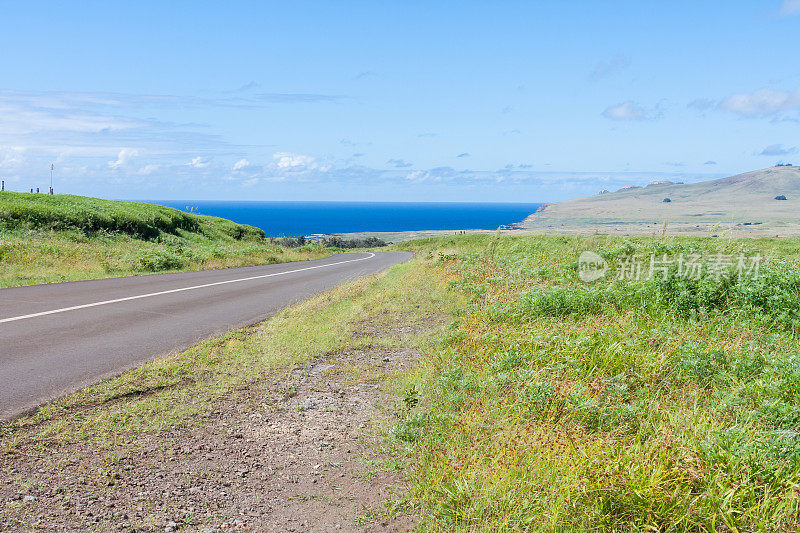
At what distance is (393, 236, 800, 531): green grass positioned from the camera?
3.49 m

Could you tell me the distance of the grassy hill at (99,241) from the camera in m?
16.8

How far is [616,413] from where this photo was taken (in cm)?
458

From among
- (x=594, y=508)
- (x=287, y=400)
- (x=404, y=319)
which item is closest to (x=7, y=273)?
(x=404, y=319)

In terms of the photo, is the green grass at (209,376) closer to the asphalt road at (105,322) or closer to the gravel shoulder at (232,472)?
the gravel shoulder at (232,472)

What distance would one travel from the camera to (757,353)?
6023 mm

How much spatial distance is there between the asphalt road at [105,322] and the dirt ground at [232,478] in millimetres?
1734

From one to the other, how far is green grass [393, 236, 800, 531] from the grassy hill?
1323 centimetres

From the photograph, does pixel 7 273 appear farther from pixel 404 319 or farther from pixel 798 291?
pixel 798 291

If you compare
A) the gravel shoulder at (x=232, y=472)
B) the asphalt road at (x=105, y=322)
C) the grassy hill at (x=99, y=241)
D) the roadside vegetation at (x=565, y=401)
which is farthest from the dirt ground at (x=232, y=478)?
the grassy hill at (x=99, y=241)

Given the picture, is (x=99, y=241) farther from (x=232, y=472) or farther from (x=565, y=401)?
(x=565, y=401)

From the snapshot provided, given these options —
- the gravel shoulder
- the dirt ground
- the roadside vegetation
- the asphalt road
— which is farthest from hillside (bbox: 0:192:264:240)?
the dirt ground

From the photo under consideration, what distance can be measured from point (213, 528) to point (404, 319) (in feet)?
22.0

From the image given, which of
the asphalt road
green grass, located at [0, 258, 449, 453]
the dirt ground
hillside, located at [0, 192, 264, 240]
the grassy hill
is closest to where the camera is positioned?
the dirt ground

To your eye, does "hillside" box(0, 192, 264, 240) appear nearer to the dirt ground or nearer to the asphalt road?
the asphalt road
